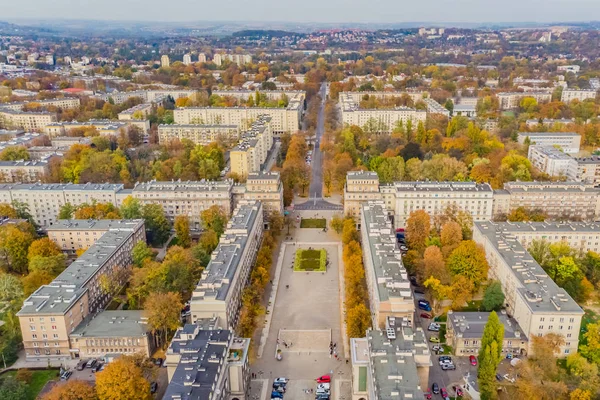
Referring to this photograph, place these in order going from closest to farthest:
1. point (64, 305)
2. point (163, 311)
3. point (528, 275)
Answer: point (163, 311) → point (64, 305) → point (528, 275)

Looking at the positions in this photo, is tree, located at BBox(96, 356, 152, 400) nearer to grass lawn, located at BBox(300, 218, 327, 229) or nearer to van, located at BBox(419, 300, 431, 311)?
van, located at BBox(419, 300, 431, 311)

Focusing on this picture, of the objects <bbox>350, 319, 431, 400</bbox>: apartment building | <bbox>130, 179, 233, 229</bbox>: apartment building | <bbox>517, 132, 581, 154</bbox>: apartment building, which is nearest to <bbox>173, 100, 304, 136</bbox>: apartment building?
<bbox>517, 132, 581, 154</bbox>: apartment building

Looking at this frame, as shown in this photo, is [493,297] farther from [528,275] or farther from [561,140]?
[561,140]

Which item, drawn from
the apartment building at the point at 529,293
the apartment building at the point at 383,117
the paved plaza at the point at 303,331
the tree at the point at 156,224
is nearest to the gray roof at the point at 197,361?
the paved plaza at the point at 303,331

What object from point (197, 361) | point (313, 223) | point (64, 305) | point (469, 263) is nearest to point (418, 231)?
point (469, 263)

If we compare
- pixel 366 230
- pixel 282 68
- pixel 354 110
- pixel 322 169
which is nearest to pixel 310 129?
pixel 354 110
